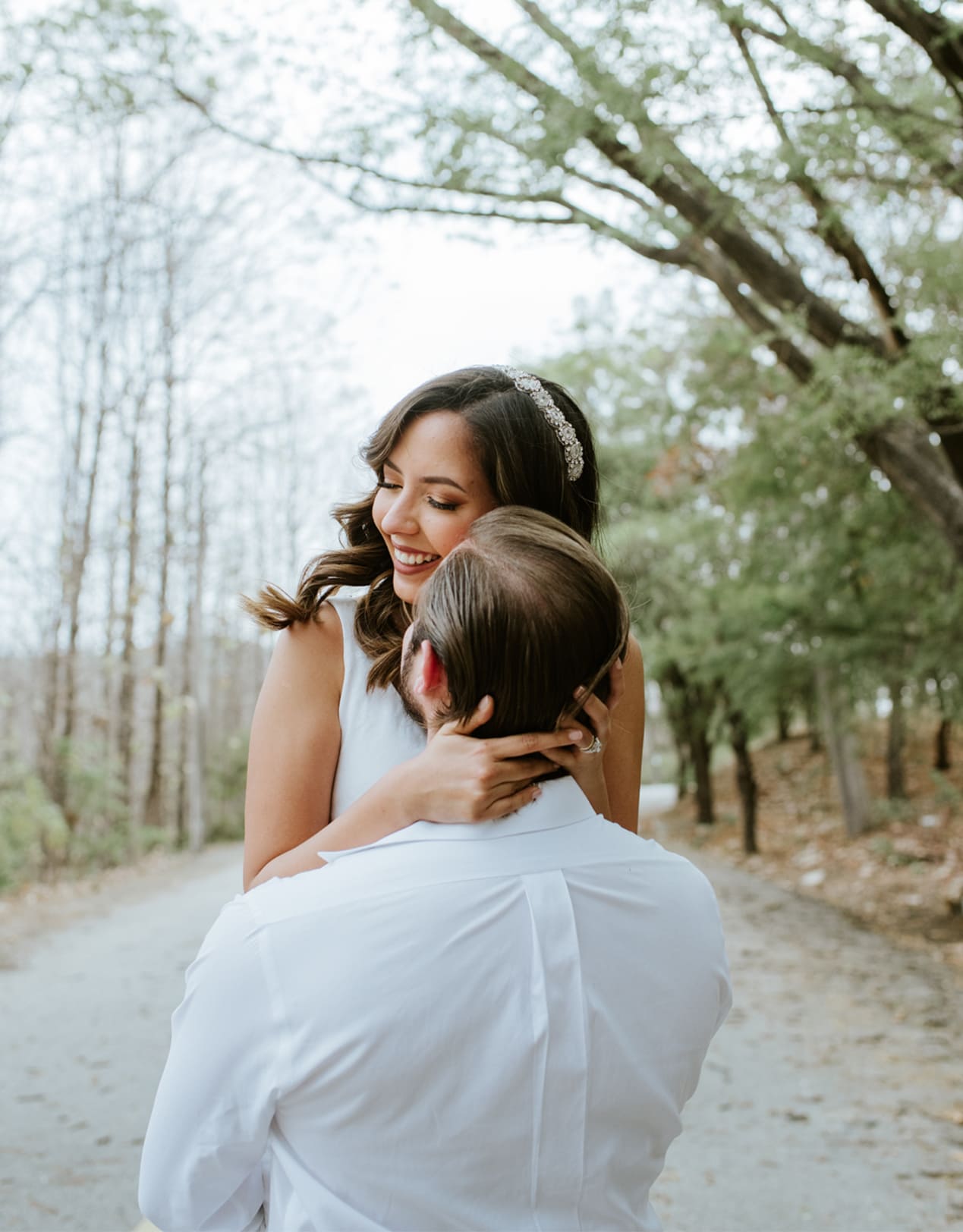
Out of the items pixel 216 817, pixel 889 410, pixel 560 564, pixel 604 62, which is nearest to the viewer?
pixel 560 564

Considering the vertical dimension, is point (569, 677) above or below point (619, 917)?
above

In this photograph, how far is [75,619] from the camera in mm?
17219

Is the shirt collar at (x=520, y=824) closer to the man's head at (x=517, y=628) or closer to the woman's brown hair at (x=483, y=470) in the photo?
the man's head at (x=517, y=628)

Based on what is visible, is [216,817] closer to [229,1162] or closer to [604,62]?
[604,62]

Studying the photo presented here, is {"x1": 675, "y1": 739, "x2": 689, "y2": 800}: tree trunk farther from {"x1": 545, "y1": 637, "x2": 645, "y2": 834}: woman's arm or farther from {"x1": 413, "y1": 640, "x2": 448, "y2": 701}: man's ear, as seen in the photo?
{"x1": 413, "y1": 640, "x2": 448, "y2": 701}: man's ear

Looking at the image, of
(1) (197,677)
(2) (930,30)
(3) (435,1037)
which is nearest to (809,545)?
(2) (930,30)

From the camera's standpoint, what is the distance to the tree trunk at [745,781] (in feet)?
53.1

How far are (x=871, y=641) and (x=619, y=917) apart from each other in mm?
8936

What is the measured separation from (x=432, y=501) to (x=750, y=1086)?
4754mm

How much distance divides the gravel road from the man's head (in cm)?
341

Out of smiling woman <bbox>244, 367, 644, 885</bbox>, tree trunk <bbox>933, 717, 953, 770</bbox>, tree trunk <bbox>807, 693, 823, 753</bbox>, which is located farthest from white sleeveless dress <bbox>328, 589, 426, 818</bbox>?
tree trunk <bbox>933, 717, 953, 770</bbox>

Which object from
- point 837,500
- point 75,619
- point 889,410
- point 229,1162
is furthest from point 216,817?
point 229,1162

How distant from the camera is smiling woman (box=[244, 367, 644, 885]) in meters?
1.81

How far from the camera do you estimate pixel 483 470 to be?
77.2 inches
